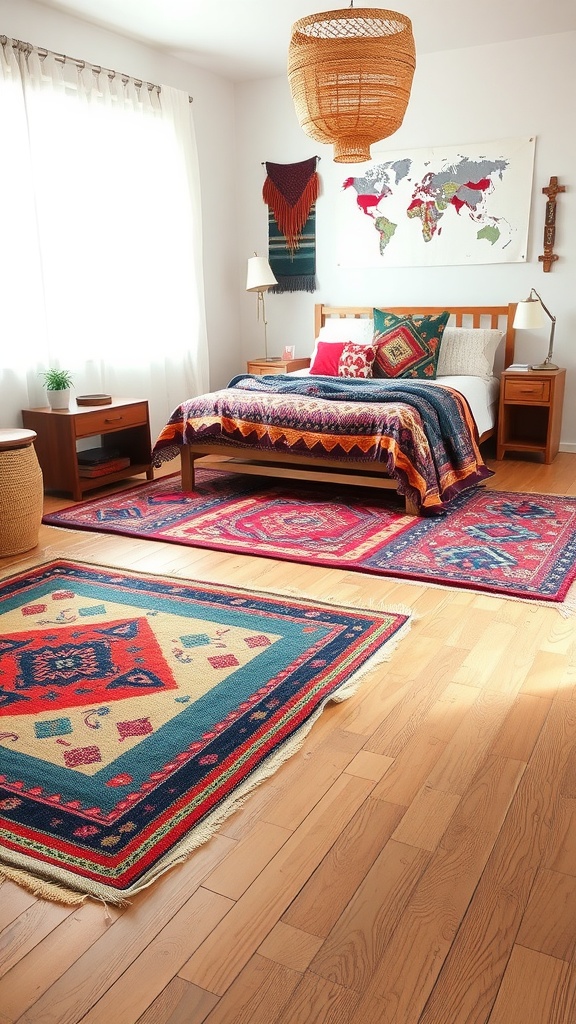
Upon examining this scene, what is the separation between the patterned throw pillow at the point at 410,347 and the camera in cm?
532

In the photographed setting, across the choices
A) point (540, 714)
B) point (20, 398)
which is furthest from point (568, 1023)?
point (20, 398)

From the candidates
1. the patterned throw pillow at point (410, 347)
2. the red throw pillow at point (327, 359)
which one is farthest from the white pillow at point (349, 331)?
the patterned throw pillow at point (410, 347)

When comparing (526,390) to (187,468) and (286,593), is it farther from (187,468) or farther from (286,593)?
(286,593)

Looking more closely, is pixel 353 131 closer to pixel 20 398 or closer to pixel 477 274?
pixel 20 398

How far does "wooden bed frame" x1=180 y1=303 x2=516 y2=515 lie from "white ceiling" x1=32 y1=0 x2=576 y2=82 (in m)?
1.70

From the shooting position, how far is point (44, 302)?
473 centimetres

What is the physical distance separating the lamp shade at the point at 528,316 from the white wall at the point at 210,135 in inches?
94.2

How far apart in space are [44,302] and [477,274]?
3.00 m

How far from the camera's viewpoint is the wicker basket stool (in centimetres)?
369

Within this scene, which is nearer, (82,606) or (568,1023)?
(568,1023)

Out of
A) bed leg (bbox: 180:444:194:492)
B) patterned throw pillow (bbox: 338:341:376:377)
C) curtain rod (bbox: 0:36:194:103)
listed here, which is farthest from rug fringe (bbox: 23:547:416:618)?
curtain rod (bbox: 0:36:194:103)

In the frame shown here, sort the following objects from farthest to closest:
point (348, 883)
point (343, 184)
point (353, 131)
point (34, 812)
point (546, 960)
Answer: point (343, 184)
point (353, 131)
point (34, 812)
point (348, 883)
point (546, 960)

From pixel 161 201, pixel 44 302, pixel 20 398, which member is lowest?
pixel 20 398

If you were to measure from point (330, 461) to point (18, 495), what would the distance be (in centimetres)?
162
